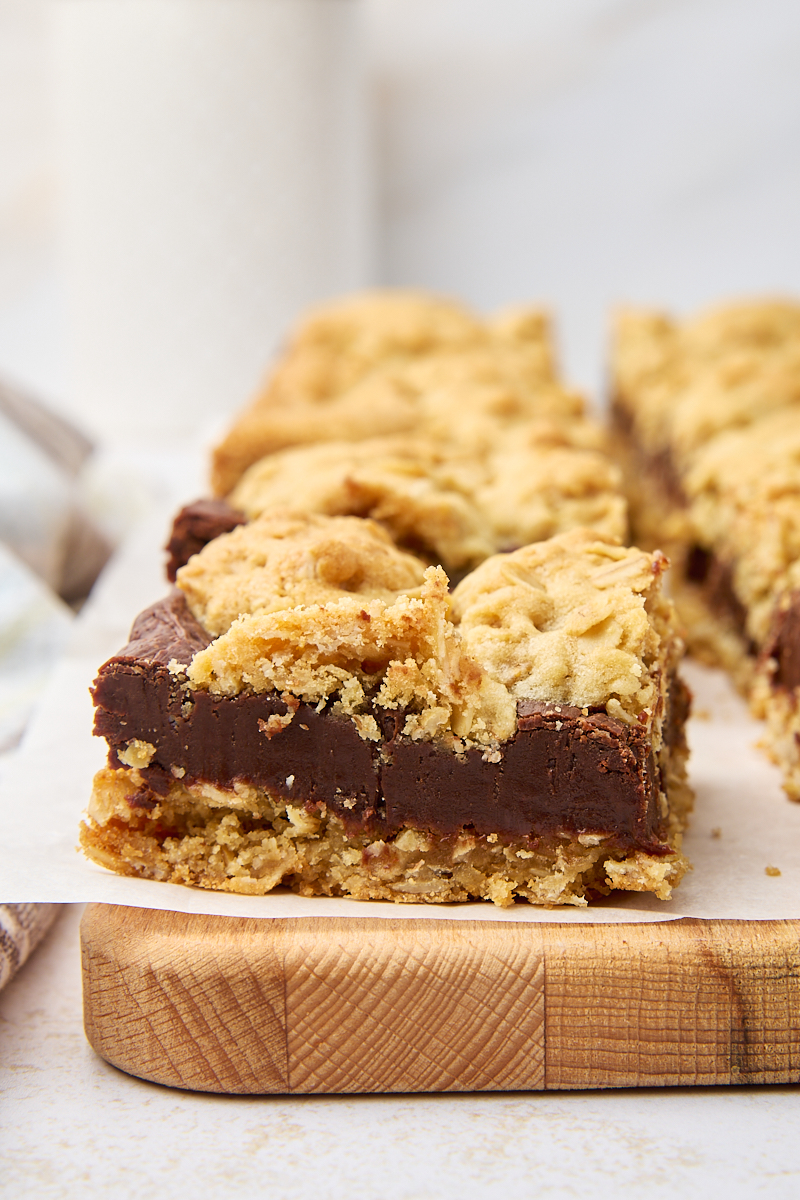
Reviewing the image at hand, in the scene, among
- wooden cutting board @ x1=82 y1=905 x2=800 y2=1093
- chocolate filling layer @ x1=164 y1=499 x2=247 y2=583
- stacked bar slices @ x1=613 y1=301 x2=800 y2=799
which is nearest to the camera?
wooden cutting board @ x1=82 y1=905 x2=800 y2=1093

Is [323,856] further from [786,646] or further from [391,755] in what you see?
[786,646]

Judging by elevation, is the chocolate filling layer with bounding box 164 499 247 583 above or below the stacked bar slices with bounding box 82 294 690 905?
above

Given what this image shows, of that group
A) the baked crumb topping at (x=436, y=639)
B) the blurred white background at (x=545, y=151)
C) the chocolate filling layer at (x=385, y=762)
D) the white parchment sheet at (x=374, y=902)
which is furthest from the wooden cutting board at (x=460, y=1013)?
the blurred white background at (x=545, y=151)

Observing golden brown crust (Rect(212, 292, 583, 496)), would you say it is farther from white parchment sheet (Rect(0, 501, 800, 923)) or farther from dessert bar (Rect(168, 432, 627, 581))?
white parchment sheet (Rect(0, 501, 800, 923))

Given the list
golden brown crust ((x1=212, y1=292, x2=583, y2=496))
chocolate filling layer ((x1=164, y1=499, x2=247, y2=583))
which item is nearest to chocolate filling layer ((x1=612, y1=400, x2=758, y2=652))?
golden brown crust ((x1=212, y1=292, x2=583, y2=496))

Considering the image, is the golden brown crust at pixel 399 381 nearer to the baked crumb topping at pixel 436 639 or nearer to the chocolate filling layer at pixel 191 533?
the chocolate filling layer at pixel 191 533

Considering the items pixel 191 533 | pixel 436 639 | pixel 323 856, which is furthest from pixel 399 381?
pixel 323 856

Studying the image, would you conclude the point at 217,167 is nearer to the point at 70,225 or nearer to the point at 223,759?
the point at 70,225

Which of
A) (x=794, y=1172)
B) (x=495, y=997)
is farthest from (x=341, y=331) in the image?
(x=794, y=1172)
